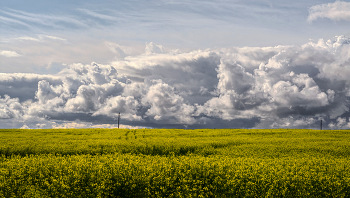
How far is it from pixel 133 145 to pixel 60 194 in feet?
52.0

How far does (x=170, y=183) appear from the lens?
10.4 metres

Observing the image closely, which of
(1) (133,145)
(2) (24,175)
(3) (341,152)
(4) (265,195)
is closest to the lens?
(4) (265,195)

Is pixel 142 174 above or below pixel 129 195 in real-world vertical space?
above

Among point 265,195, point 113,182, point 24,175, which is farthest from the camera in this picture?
point 24,175

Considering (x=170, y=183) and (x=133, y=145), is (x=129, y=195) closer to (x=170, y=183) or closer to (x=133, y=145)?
(x=170, y=183)

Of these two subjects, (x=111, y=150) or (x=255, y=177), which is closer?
(x=255, y=177)

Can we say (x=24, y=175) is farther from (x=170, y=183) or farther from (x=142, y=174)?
(x=170, y=183)

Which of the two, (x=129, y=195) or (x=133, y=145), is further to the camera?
(x=133, y=145)

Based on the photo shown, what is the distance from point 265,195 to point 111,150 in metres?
17.4

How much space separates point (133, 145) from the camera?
85.4ft

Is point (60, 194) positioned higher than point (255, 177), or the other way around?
point (255, 177)

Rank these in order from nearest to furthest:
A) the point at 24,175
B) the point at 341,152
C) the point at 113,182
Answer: the point at 113,182 < the point at 24,175 < the point at 341,152

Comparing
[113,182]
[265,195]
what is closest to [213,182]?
[265,195]

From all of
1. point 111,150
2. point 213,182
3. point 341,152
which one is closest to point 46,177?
point 213,182
